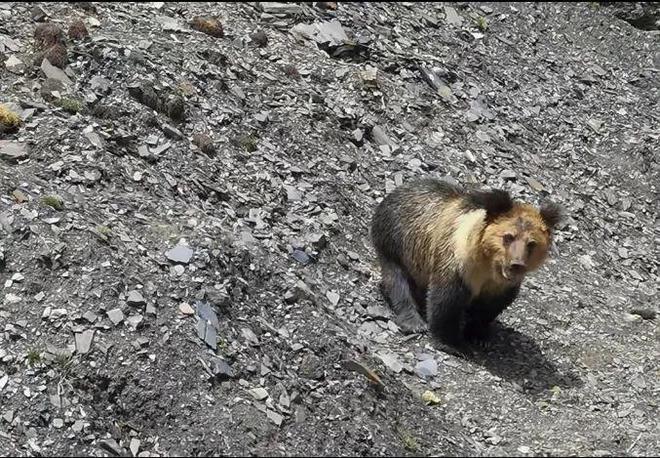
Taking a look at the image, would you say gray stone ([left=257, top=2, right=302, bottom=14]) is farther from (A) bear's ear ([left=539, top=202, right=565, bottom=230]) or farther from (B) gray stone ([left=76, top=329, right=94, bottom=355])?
(B) gray stone ([left=76, top=329, right=94, bottom=355])

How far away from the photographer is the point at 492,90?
18.3 metres

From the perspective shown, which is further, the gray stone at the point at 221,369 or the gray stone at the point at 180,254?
the gray stone at the point at 180,254

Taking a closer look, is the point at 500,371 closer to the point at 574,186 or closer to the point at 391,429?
the point at 391,429

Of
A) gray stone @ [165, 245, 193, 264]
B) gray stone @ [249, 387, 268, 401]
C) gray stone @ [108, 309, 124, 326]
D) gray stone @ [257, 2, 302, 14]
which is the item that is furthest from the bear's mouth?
gray stone @ [257, 2, 302, 14]

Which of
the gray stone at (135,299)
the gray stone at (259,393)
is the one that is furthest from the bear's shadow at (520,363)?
the gray stone at (135,299)

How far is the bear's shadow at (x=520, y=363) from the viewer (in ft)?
38.7

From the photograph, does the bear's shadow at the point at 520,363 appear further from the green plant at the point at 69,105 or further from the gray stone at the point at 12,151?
the green plant at the point at 69,105

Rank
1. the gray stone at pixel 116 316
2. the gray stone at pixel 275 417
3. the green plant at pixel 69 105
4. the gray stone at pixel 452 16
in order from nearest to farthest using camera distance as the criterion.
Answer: the gray stone at pixel 275 417, the gray stone at pixel 116 316, the green plant at pixel 69 105, the gray stone at pixel 452 16

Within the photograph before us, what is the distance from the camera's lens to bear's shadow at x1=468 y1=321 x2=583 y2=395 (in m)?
11.8

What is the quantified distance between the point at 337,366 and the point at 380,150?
5.74m

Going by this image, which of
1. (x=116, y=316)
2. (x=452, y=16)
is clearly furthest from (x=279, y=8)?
(x=116, y=316)

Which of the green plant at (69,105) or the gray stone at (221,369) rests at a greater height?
the gray stone at (221,369)

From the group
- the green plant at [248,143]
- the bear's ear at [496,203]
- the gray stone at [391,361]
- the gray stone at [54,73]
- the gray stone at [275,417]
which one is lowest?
the gray stone at [54,73]

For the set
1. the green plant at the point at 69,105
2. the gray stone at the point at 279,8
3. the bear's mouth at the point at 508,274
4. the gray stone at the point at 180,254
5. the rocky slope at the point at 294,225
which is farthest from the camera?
the gray stone at the point at 279,8
